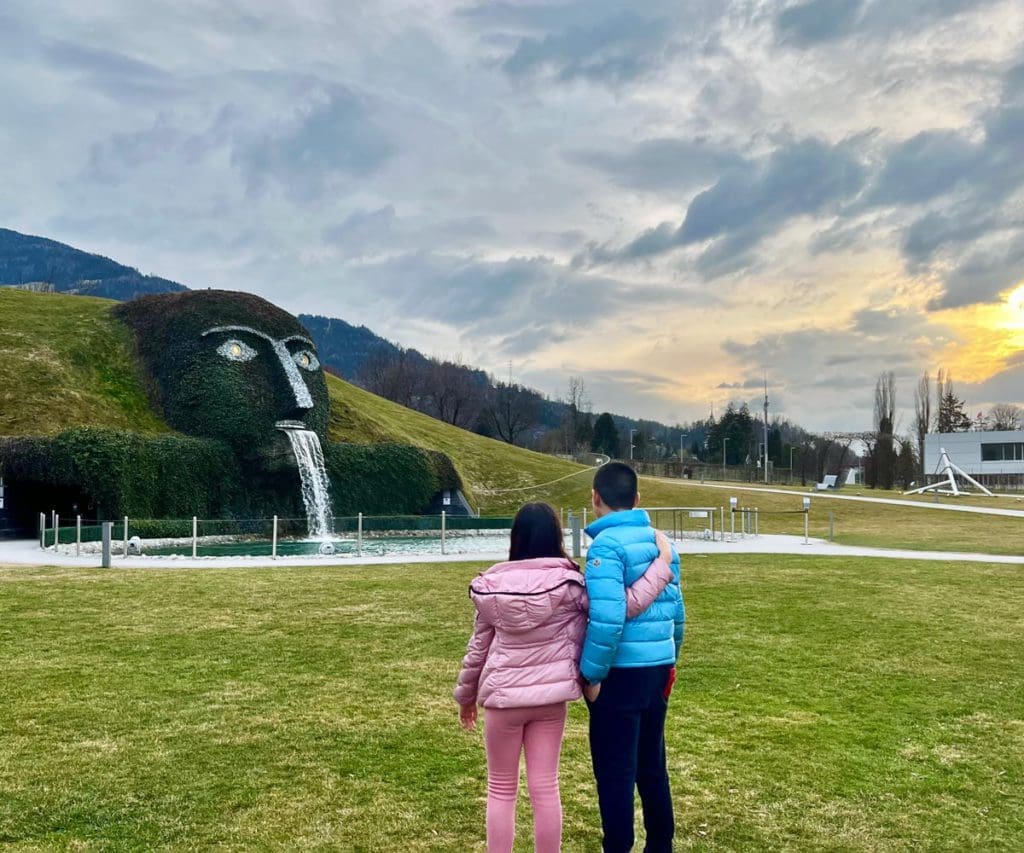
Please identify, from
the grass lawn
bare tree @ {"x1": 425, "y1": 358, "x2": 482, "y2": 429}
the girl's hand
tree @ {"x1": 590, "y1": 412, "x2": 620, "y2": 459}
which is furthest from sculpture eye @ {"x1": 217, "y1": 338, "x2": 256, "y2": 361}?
tree @ {"x1": 590, "y1": 412, "x2": 620, "y2": 459}

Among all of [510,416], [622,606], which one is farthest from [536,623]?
[510,416]

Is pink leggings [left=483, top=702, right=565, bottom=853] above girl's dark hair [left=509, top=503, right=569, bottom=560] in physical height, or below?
below

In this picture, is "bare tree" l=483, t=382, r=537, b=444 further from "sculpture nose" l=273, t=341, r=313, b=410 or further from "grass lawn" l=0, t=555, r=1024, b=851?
"grass lawn" l=0, t=555, r=1024, b=851

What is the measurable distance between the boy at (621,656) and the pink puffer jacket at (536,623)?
0.07 m

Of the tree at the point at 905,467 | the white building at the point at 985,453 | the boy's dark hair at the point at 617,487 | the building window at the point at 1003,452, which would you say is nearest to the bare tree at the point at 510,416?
the tree at the point at 905,467

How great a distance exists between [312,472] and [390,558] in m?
9.07

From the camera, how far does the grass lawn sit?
3912mm

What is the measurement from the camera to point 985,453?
236 ft

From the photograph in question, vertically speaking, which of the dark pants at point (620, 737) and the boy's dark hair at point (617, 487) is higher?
the boy's dark hair at point (617, 487)

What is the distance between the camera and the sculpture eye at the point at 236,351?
25.6 m

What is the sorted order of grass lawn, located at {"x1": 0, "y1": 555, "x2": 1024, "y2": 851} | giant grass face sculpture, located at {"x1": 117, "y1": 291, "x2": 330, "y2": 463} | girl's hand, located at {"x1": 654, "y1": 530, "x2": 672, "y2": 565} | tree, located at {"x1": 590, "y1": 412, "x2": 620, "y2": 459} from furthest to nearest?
1. tree, located at {"x1": 590, "y1": 412, "x2": 620, "y2": 459}
2. giant grass face sculpture, located at {"x1": 117, "y1": 291, "x2": 330, "y2": 463}
3. grass lawn, located at {"x1": 0, "y1": 555, "x2": 1024, "y2": 851}
4. girl's hand, located at {"x1": 654, "y1": 530, "x2": 672, "y2": 565}

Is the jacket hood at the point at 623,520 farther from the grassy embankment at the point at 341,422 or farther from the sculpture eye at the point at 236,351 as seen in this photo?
the sculpture eye at the point at 236,351

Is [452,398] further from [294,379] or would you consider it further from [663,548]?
[663,548]

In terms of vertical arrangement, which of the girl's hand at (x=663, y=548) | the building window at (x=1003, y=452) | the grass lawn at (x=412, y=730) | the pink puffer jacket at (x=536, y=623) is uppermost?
the building window at (x=1003, y=452)
